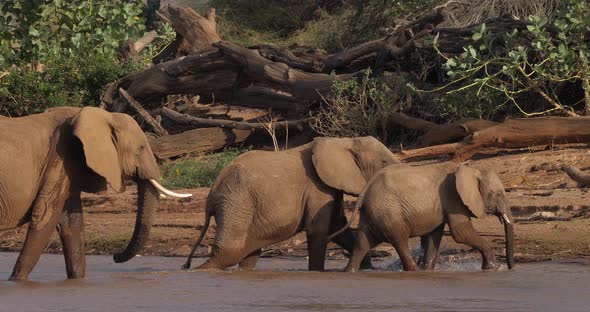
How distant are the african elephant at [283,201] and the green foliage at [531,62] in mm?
3994

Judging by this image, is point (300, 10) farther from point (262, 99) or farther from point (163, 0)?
point (163, 0)

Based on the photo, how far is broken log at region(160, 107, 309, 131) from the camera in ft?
59.4

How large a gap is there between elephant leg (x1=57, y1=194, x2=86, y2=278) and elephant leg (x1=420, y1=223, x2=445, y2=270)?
3.06 metres

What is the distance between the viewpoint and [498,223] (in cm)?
1288

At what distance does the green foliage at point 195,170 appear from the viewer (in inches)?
644

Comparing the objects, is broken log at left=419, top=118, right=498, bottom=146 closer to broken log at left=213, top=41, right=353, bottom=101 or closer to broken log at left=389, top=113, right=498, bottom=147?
broken log at left=389, top=113, right=498, bottom=147

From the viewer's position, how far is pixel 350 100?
1780cm

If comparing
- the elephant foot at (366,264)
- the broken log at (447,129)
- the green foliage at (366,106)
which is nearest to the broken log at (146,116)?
the green foliage at (366,106)

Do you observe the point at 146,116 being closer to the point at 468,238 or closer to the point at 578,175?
the point at 578,175

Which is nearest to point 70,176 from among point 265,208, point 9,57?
point 265,208

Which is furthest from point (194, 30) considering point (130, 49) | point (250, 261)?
point (250, 261)

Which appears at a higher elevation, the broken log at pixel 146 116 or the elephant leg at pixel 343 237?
the elephant leg at pixel 343 237

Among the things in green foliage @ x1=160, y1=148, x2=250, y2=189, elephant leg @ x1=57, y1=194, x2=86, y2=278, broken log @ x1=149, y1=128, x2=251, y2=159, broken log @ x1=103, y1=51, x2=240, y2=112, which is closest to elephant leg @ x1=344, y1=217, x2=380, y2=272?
elephant leg @ x1=57, y1=194, x2=86, y2=278

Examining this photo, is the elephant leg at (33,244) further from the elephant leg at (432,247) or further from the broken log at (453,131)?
the broken log at (453,131)
